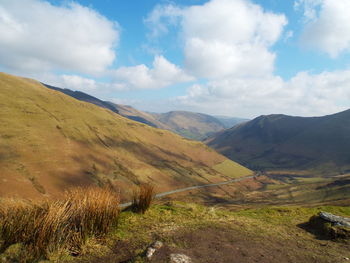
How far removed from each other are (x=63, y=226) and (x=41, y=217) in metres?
1.05

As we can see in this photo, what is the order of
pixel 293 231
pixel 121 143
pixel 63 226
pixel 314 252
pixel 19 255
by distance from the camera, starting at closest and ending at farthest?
pixel 19 255
pixel 63 226
pixel 314 252
pixel 293 231
pixel 121 143

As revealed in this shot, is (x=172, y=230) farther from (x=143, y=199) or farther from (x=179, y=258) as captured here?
(x=179, y=258)

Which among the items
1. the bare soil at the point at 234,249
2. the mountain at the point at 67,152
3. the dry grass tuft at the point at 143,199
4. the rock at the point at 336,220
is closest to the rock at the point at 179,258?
the bare soil at the point at 234,249

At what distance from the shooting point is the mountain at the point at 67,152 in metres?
92.6

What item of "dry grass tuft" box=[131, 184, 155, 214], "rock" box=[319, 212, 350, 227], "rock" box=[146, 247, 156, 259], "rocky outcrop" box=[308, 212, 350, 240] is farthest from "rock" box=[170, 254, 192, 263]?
"rock" box=[319, 212, 350, 227]

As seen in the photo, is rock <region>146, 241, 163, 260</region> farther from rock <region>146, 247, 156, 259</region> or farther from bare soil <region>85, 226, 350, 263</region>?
bare soil <region>85, 226, 350, 263</region>

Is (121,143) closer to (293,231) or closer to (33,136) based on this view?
(33,136)

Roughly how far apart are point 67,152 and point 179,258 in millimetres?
122464

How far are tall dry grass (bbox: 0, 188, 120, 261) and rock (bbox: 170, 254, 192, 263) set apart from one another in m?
3.62

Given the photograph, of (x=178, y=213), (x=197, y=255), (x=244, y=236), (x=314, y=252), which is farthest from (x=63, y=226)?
(x=314, y=252)

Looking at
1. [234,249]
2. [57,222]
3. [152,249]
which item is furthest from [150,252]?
[234,249]

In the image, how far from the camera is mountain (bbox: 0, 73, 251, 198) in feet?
304

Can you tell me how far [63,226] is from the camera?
31.4 ft

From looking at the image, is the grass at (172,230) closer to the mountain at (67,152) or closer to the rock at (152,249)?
the rock at (152,249)
